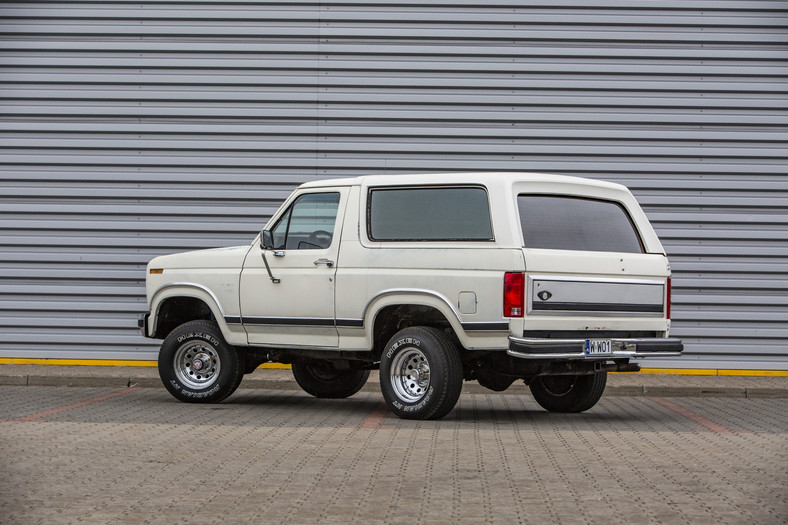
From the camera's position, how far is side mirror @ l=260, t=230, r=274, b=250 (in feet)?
36.7

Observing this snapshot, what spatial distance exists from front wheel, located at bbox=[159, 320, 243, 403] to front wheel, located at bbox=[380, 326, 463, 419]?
193 centimetres

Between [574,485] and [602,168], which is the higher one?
[602,168]

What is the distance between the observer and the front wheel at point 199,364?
11.6 m

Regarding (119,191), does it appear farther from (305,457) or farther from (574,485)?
(574,485)

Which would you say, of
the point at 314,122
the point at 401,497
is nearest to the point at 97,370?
the point at 314,122

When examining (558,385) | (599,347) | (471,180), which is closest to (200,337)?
(471,180)

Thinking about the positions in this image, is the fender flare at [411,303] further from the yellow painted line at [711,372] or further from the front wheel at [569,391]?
the yellow painted line at [711,372]

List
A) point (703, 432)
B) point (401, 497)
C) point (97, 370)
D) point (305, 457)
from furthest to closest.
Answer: point (97, 370) < point (703, 432) < point (305, 457) < point (401, 497)

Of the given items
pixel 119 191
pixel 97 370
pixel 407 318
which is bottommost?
pixel 97 370

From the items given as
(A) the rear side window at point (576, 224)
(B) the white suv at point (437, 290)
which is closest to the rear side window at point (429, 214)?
(B) the white suv at point (437, 290)

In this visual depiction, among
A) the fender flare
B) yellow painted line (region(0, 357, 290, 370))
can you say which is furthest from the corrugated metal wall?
the fender flare

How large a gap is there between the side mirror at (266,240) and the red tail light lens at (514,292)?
2548 mm

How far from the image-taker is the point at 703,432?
9.64 m

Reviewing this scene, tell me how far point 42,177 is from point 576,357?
28.5 ft
